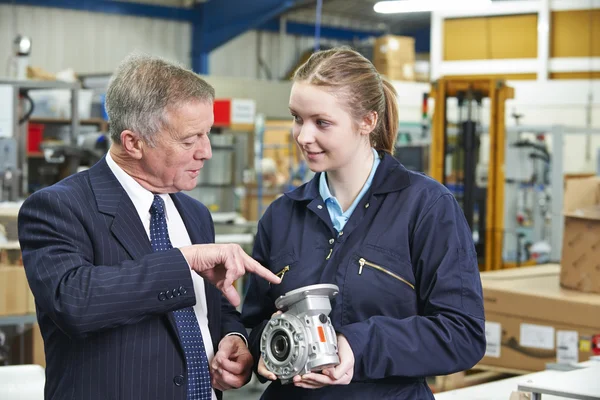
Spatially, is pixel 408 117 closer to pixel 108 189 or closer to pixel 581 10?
pixel 581 10

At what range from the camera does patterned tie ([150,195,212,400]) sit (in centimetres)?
167

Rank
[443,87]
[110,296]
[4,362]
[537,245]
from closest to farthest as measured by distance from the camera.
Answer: [110,296]
[4,362]
[443,87]
[537,245]

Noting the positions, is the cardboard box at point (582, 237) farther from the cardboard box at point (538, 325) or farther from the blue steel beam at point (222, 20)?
the blue steel beam at point (222, 20)

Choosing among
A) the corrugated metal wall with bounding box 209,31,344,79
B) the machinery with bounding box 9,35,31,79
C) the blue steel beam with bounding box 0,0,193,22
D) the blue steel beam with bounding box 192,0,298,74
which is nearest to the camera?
the machinery with bounding box 9,35,31,79

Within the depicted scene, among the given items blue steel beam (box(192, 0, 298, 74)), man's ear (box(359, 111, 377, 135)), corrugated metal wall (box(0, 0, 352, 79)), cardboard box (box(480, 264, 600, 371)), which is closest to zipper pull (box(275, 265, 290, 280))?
man's ear (box(359, 111, 377, 135))

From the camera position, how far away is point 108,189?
65.4 inches

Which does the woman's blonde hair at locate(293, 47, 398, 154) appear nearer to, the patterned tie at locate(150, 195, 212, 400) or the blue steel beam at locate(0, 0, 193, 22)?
the patterned tie at locate(150, 195, 212, 400)

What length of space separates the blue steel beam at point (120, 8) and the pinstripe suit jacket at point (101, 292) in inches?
446

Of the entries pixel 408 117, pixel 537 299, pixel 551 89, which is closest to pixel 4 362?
pixel 537 299

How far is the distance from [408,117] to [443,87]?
339 centimetres

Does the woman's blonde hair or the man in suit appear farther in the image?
the woman's blonde hair

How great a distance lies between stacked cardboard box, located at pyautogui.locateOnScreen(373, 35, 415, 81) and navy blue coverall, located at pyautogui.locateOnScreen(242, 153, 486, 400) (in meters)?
7.75

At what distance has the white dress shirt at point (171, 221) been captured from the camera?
1691 millimetres

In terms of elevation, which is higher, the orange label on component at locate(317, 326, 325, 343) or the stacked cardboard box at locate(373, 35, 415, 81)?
the stacked cardboard box at locate(373, 35, 415, 81)
